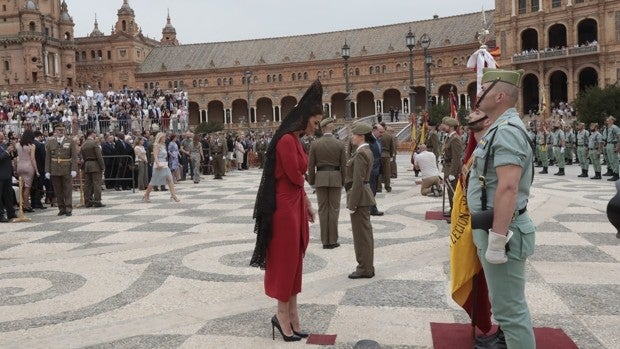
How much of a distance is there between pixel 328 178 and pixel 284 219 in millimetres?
3731

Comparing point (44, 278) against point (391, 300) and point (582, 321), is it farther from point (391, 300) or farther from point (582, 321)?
point (582, 321)

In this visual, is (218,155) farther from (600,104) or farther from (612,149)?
(600,104)

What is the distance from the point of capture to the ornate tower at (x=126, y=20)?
102 meters

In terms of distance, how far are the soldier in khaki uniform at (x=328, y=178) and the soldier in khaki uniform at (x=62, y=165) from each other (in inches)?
243

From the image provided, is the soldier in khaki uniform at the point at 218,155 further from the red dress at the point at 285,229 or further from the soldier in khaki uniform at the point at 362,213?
the red dress at the point at 285,229

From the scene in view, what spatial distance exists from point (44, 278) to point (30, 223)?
524cm

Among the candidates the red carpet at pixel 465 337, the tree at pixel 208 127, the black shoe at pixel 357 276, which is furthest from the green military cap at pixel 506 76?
the tree at pixel 208 127

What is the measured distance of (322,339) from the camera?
452 cm

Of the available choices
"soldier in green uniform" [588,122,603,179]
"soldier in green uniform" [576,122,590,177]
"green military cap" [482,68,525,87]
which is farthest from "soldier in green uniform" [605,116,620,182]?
"green military cap" [482,68,525,87]

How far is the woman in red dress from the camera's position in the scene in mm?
4543

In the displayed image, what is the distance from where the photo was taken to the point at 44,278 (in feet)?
22.1

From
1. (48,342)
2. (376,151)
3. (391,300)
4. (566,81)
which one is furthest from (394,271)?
(566,81)

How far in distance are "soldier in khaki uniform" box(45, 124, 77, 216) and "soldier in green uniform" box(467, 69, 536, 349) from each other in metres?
10.4

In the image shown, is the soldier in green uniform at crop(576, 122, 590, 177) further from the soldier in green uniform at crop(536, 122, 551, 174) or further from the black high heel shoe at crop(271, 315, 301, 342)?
the black high heel shoe at crop(271, 315, 301, 342)
